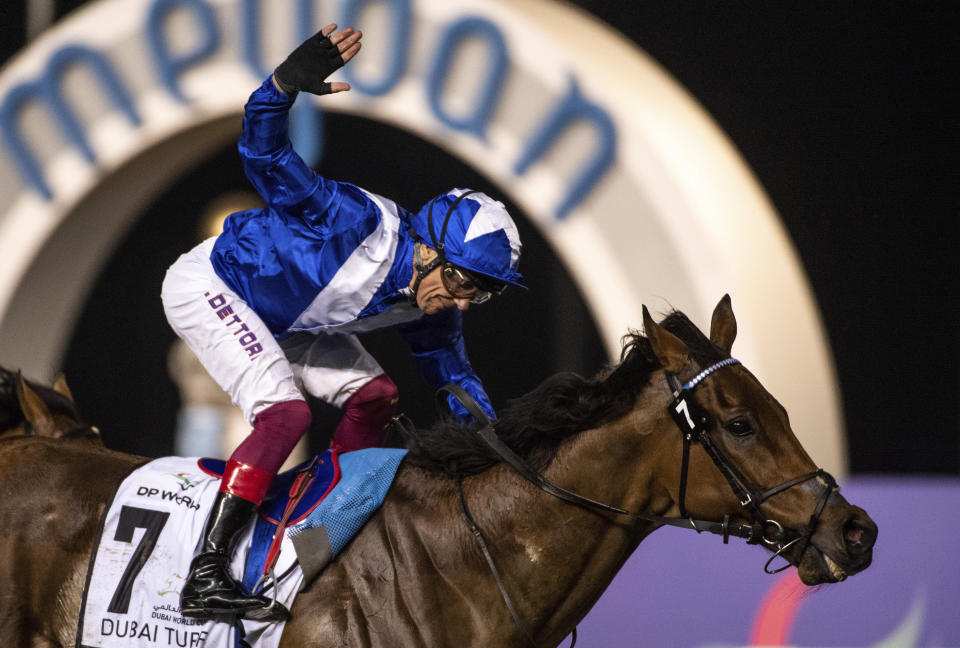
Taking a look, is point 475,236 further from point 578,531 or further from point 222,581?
point 222,581

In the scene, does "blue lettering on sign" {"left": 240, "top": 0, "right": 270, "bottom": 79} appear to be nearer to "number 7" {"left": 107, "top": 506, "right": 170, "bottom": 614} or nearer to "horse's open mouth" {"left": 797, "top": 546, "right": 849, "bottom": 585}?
"number 7" {"left": 107, "top": 506, "right": 170, "bottom": 614}

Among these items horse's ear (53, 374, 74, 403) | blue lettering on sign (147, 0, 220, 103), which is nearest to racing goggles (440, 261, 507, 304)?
horse's ear (53, 374, 74, 403)

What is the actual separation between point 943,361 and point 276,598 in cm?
440

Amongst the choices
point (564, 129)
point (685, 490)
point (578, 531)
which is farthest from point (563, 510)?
point (564, 129)

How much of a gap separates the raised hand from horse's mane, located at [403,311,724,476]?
911 mm

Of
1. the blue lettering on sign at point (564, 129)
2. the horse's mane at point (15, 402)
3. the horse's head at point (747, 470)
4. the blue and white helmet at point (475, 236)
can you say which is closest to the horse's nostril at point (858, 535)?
the horse's head at point (747, 470)

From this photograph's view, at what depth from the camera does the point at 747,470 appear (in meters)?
2.53

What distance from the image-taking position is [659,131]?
5398 millimetres

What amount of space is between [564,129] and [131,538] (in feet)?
11.1

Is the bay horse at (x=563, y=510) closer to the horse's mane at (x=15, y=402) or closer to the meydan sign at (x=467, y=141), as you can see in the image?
the horse's mane at (x=15, y=402)

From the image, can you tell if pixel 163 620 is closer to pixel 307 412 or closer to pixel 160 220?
pixel 307 412

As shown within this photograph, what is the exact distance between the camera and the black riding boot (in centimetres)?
261

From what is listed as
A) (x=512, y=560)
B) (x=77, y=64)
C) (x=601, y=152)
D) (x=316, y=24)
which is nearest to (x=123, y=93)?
(x=77, y=64)

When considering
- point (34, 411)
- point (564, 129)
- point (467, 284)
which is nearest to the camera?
point (467, 284)
